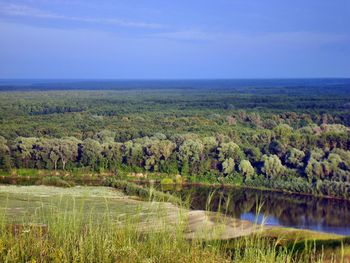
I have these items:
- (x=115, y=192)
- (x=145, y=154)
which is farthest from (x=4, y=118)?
(x=115, y=192)

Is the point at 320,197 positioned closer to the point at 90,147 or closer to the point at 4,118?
the point at 90,147

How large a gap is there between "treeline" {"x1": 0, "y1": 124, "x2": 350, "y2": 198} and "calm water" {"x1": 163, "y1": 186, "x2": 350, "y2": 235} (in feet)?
10.9

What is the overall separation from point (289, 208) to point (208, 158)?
1582 cm

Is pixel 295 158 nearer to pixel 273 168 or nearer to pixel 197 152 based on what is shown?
pixel 273 168

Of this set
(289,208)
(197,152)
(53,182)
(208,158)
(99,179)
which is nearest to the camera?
(289,208)

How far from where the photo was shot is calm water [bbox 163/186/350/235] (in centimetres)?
3656

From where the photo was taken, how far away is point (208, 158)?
55.7m

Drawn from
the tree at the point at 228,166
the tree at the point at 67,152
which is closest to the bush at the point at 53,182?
the tree at the point at 67,152

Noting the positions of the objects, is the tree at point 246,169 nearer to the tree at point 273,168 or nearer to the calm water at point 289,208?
the tree at point 273,168

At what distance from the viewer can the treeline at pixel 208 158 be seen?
164 feet

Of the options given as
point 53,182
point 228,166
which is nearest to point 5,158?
point 53,182

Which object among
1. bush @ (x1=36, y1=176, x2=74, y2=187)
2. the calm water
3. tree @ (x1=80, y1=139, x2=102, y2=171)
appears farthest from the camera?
tree @ (x1=80, y1=139, x2=102, y2=171)

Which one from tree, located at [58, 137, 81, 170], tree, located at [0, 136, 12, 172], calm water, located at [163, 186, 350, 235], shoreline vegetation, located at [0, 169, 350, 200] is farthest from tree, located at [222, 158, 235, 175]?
tree, located at [0, 136, 12, 172]

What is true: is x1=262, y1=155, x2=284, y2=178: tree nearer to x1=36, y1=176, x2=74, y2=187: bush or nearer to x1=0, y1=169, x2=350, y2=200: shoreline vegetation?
x1=0, y1=169, x2=350, y2=200: shoreline vegetation
